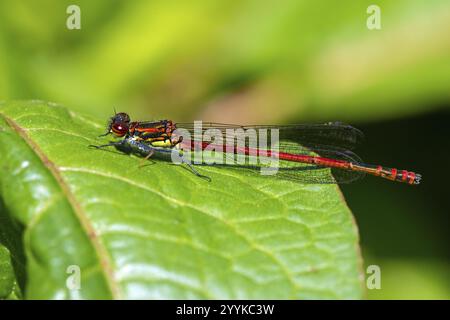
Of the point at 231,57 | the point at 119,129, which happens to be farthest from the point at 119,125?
the point at 231,57

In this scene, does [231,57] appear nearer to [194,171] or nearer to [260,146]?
[260,146]

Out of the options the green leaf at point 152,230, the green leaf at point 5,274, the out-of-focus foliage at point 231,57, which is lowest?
the green leaf at point 5,274

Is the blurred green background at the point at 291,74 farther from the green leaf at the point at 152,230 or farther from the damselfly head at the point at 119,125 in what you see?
the green leaf at the point at 152,230

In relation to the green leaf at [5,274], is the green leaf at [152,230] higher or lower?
higher

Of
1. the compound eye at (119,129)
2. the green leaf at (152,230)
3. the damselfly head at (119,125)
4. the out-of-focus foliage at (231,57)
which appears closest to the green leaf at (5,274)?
the green leaf at (152,230)
